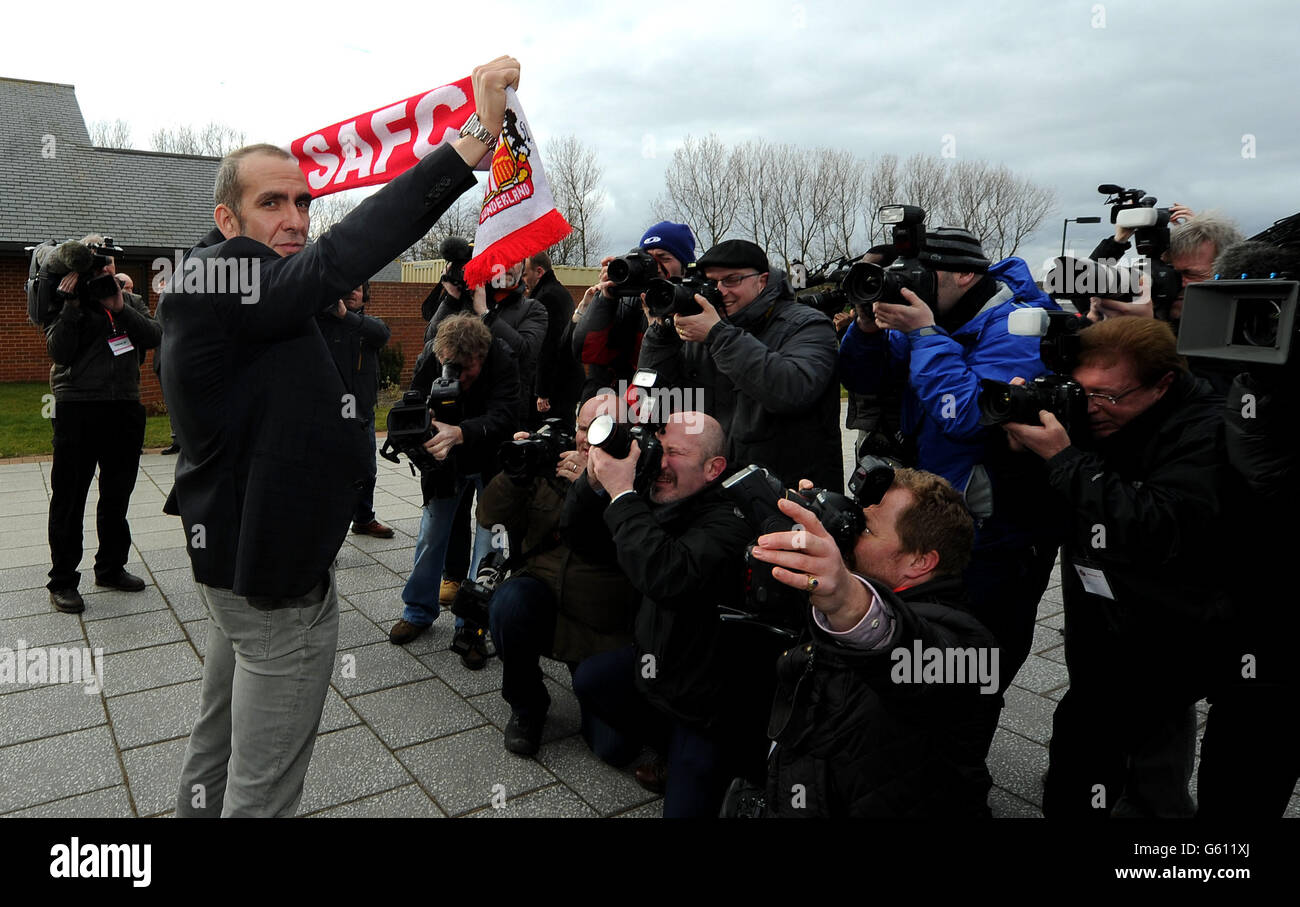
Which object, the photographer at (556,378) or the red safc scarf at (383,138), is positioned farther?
the photographer at (556,378)

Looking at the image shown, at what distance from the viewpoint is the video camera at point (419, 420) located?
287 cm

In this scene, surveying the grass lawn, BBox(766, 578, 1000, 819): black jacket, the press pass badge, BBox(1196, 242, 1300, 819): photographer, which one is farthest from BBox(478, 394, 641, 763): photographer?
the grass lawn

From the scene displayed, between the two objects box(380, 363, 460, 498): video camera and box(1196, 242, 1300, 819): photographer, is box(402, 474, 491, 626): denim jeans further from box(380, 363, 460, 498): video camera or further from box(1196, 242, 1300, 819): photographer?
box(1196, 242, 1300, 819): photographer

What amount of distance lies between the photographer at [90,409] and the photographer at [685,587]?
3541 millimetres

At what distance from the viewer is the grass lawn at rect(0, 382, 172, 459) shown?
10.5 m

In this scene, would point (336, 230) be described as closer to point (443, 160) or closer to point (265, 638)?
point (443, 160)

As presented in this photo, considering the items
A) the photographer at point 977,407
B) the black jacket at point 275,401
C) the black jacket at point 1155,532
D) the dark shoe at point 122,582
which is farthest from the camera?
the dark shoe at point 122,582

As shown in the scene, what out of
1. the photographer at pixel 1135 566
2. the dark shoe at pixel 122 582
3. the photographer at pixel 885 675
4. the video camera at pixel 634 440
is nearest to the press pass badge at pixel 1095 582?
the photographer at pixel 1135 566

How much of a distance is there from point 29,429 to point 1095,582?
14.2 meters

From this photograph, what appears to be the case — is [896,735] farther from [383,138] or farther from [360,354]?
[383,138]

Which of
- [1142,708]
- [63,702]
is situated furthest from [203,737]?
[1142,708]

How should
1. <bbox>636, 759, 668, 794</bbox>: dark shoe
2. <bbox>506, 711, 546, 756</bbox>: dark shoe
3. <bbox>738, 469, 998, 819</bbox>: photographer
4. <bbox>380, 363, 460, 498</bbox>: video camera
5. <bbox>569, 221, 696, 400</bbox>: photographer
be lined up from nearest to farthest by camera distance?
<bbox>738, 469, 998, 819</bbox>: photographer, <bbox>380, 363, 460, 498</bbox>: video camera, <bbox>636, 759, 668, 794</bbox>: dark shoe, <bbox>506, 711, 546, 756</bbox>: dark shoe, <bbox>569, 221, 696, 400</bbox>: photographer

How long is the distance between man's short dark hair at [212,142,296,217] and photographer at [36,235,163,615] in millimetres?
3421

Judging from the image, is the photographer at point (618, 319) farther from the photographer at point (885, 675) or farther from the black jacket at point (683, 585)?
the photographer at point (885, 675)
